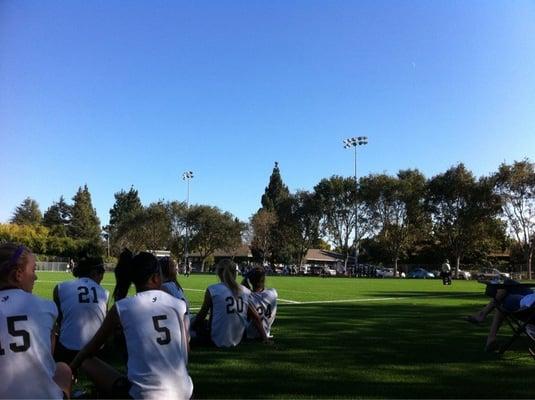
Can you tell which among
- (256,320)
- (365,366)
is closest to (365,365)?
(365,366)

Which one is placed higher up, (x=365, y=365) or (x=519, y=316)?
(x=519, y=316)

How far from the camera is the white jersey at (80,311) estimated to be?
604cm

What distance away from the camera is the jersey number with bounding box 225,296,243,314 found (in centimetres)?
792

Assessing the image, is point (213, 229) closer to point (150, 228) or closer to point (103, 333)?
point (150, 228)

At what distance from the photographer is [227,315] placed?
318 inches

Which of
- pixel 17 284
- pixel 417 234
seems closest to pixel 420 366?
pixel 17 284

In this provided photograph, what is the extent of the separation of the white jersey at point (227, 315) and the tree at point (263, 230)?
77162mm

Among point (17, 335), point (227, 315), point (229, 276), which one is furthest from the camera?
point (227, 315)

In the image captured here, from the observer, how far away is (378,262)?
10156 cm

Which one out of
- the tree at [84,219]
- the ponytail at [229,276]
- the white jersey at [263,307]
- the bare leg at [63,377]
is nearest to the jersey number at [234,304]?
the ponytail at [229,276]

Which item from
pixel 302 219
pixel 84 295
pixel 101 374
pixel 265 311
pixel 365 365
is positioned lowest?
pixel 365 365

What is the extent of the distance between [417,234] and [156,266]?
74.8 m

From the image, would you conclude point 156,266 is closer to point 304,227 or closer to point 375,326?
point 375,326

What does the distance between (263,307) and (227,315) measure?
3.77 feet
